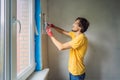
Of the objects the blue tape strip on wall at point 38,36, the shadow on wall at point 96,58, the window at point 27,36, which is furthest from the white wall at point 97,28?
the window at point 27,36

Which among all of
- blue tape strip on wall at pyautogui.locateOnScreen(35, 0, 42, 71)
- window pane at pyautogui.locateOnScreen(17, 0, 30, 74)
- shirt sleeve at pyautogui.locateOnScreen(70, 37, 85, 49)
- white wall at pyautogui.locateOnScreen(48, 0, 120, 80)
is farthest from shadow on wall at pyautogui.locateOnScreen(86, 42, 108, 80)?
window pane at pyautogui.locateOnScreen(17, 0, 30, 74)

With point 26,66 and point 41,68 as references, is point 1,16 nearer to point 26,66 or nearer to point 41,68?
point 26,66

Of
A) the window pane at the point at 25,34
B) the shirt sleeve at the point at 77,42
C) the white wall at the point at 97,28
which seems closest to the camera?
the window pane at the point at 25,34

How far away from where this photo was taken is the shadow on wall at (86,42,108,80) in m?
3.23

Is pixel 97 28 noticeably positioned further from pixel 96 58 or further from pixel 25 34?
pixel 25 34

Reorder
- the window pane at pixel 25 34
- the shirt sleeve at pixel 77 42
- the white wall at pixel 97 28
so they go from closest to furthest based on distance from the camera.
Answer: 1. the window pane at pixel 25 34
2. the shirt sleeve at pixel 77 42
3. the white wall at pixel 97 28

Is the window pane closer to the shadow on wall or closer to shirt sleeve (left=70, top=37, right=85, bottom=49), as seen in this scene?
shirt sleeve (left=70, top=37, right=85, bottom=49)

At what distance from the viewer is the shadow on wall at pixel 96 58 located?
3230 mm

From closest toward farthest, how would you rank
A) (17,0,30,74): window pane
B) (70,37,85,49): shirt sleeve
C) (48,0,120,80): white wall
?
(17,0,30,74): window pane < (70,37,85,49): shirt sleeve < (48,0,120,80): white wall

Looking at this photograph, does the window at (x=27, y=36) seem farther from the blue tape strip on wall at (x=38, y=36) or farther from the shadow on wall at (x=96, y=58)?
the shadow on wall at (x=96, y=58)

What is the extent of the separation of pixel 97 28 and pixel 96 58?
21.4 inches

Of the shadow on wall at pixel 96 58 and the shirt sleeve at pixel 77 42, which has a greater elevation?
the shirt sleeve at pixel 77 42

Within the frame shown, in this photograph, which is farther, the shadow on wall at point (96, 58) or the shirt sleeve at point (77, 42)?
the shadow on wall at point (96, 58)

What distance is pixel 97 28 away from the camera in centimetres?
322
